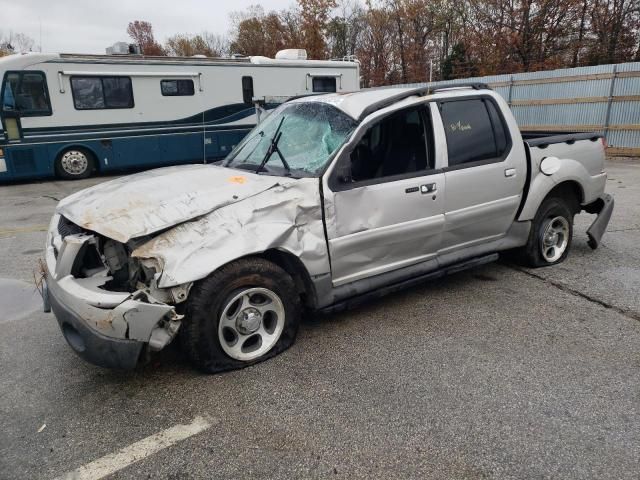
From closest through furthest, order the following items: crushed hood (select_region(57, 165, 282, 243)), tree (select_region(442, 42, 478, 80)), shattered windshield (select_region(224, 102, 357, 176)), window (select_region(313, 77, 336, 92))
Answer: crushed hood (select_region(57, 165, 282, 243))
shattered windshield (select_region(224, 102, 357, 176))
window (select_region(313, 77, 336, 92))
tree (select_region(442, 42, 478, 80))

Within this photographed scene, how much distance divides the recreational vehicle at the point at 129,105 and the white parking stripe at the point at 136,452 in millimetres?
10232

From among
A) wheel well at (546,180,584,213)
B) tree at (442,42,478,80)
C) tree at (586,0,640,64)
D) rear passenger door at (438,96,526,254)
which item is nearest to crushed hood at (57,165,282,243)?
rear passenger door at (438,96,526,254)

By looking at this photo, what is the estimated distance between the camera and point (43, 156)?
11852 mm

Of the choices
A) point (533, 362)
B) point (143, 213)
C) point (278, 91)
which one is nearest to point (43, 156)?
point (278, 91)

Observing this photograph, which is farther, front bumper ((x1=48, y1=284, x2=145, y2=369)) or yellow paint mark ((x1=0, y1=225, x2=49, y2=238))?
yellow paint mark ((x1=0, y1=225, x2=49, y2=238))

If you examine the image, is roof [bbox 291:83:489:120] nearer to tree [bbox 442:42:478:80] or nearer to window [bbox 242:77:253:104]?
window [bbox 242:77:253:104]

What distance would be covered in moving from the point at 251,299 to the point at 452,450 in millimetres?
1547

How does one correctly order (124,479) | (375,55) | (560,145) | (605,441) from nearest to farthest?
(124,479) → (605,441) → (560,145) → (375,55)

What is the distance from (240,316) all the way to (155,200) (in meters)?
0.96

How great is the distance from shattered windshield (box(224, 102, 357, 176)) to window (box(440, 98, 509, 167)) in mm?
980

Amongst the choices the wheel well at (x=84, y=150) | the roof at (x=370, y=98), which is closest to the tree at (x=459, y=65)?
the wheel well at (x=84, y=150)

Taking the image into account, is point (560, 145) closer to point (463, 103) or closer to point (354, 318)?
point (463, 103)

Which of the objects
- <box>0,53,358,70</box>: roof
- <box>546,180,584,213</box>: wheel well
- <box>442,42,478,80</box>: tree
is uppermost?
<box>442,42,478,80</box>: tree

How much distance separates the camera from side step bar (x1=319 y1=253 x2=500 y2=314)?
3.60m
